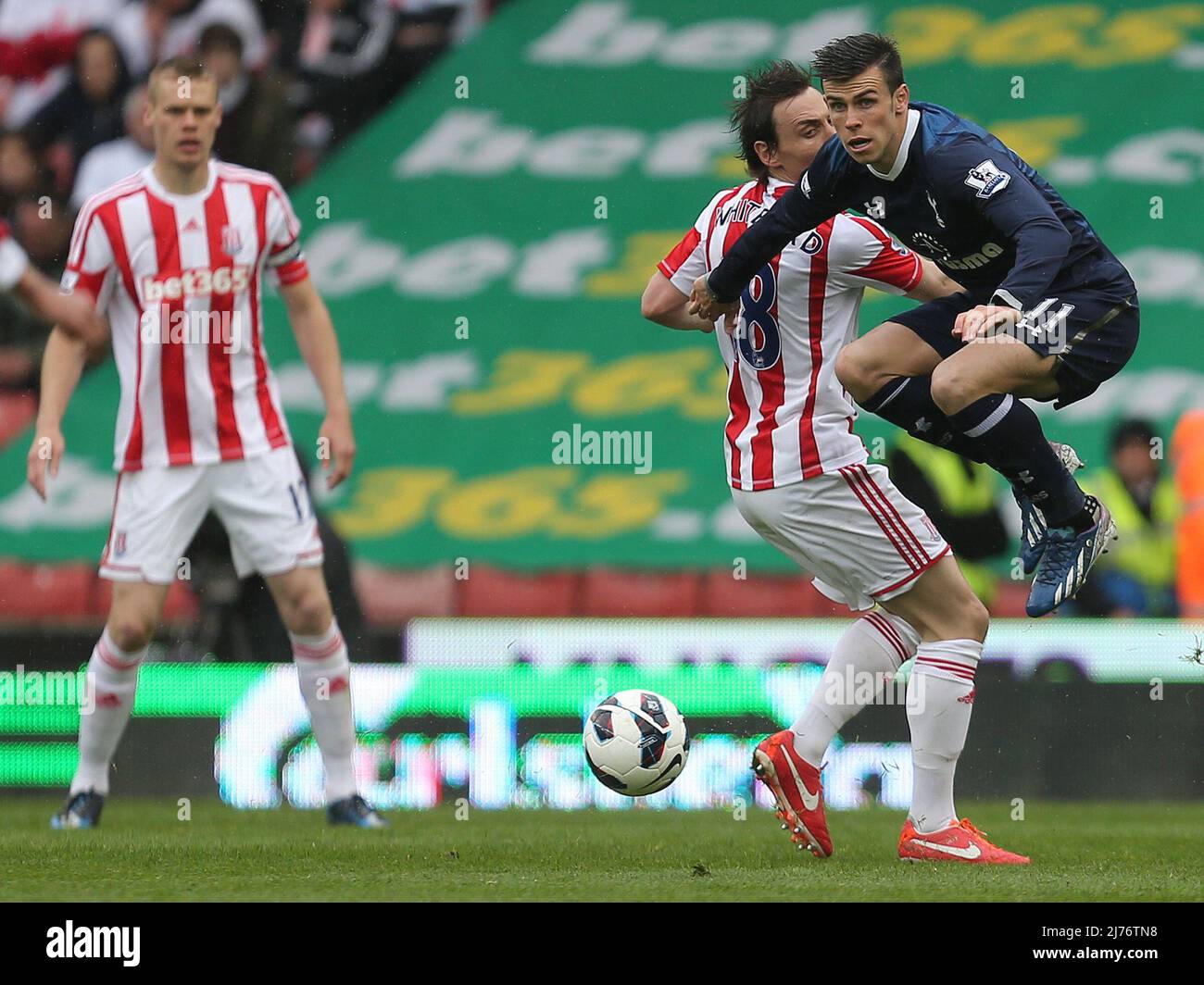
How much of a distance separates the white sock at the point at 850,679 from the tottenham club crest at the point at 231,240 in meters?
2.32

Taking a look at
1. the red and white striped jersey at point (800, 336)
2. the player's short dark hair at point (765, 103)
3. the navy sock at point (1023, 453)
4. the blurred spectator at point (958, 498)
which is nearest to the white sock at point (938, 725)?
the navy sock at point (1023, 453)

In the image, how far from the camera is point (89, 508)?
8.68 metres

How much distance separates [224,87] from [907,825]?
5606 millimetres

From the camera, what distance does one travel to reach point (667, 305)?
17.0ft

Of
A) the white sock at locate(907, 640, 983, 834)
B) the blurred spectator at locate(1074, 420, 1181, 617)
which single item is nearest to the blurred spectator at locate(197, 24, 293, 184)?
the blurred spectator at locate(1074, 420, 1181, 617)

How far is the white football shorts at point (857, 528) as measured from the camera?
482cm

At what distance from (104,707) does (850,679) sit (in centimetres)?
237

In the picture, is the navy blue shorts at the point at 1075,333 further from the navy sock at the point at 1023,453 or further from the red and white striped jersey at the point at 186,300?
the red and white striped jersey at the point at 186,300

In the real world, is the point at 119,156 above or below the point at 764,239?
above

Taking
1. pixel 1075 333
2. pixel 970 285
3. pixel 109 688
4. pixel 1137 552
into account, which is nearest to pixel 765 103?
pixel 970 285

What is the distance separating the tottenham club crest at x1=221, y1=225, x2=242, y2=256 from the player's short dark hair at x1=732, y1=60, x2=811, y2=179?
1.74 m

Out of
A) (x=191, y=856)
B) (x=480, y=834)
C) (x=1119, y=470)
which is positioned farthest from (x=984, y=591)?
(x=191, y=856)

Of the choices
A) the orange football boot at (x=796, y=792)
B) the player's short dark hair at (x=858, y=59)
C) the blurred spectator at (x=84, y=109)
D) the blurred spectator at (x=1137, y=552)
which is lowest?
the orange football boot at (x=796, y=792)

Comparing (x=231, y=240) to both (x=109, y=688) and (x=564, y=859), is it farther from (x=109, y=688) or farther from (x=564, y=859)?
(x=564, y=859)
